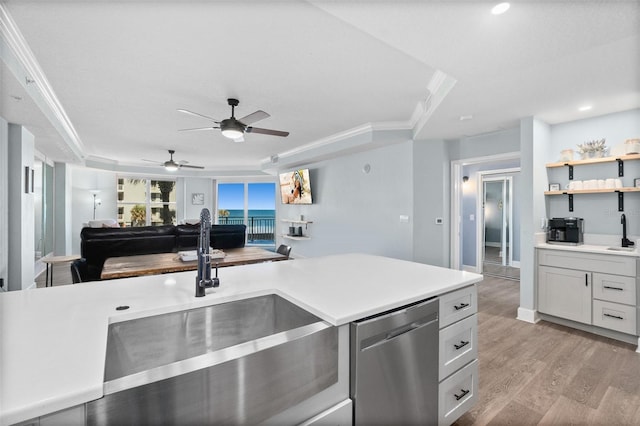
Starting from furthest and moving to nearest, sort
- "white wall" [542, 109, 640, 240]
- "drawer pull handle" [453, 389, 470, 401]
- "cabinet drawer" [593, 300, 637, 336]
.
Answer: "white wall" [542, 109, 640, 240] < "cabinet drawer" [593, 300, 637, 336] < "drawer pull handle" [453, 389, 470, 401]

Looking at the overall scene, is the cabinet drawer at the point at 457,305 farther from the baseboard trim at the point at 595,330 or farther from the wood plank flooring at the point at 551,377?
the baseboard trim at the point at 595,330

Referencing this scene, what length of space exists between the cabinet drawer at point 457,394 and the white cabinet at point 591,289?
Answer: 2.22m

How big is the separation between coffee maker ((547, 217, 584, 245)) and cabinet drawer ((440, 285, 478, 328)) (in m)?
2.50

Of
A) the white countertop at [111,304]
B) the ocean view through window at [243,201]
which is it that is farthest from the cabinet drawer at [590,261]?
the ocean view through window at [243,201]

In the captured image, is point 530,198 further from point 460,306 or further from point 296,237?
point 296,237

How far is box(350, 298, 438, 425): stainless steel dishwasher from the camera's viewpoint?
1.09m

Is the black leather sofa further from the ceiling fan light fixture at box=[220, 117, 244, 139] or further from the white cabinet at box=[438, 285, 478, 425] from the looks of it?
the white cabinet at box=[438, 285, 478, 425]

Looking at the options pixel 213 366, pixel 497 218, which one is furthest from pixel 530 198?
pixel 497 218

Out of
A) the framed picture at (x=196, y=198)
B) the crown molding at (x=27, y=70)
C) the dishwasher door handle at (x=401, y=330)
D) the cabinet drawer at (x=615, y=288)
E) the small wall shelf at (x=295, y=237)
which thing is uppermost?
the crown molding at (x=27, y=70)

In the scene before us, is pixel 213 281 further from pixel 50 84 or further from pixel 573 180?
pixel 573 180

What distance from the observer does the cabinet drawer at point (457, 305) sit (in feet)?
4.70

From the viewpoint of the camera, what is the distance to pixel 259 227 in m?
10.1

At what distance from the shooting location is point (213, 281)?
1.28 metres

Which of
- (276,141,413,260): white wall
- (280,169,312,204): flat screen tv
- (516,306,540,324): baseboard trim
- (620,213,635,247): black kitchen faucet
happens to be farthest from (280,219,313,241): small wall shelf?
(620,213,635,247): black kitchen faucet
